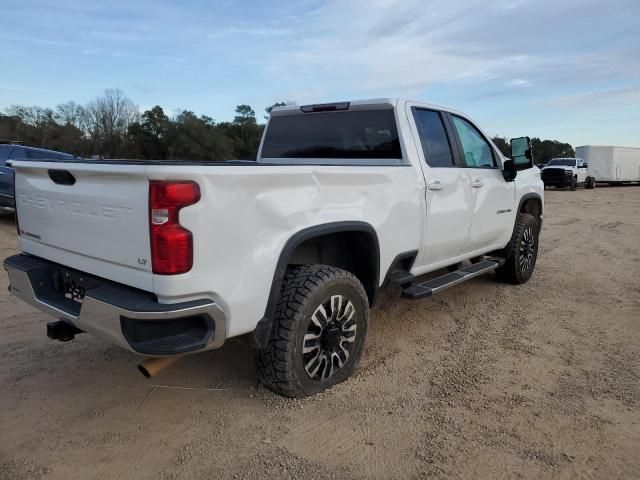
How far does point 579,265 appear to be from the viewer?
Result: 24.0 ft

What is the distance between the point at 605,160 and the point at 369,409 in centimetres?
3408

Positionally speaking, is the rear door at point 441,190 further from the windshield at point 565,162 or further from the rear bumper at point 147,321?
the windshield at point 565,162

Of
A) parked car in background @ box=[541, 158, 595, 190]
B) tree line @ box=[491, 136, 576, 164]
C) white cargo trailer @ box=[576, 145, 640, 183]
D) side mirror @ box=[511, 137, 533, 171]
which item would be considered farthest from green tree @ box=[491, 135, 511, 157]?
tree line @ box=[491, 136, 576, 164]

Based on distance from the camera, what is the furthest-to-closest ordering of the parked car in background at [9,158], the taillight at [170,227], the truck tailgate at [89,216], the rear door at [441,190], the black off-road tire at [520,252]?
the parked car in background at [9,158] → the black off-road tire at [520,252] → the rear door at [441,190] → the truck tailgate at [89,216] → the taillight at [170,227]

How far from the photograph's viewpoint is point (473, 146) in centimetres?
489

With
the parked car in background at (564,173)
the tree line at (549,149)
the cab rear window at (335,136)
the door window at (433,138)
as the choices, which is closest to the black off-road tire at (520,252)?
the door window at (433,138)

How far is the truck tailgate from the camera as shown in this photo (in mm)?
2420

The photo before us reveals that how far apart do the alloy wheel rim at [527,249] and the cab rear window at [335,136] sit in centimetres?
262

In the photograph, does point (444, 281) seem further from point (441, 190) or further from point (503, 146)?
point (503, 146)

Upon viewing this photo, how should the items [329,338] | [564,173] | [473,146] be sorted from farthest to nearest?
1. [564,173]
2. [473,146]
3. [329,338]

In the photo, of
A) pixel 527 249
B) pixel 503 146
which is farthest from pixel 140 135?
pixel 527 249

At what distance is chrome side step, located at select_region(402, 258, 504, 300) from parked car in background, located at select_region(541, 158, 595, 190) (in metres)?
24.7

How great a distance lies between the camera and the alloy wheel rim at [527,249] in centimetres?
583

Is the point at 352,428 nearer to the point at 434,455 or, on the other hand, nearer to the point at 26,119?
the point at 434,455
